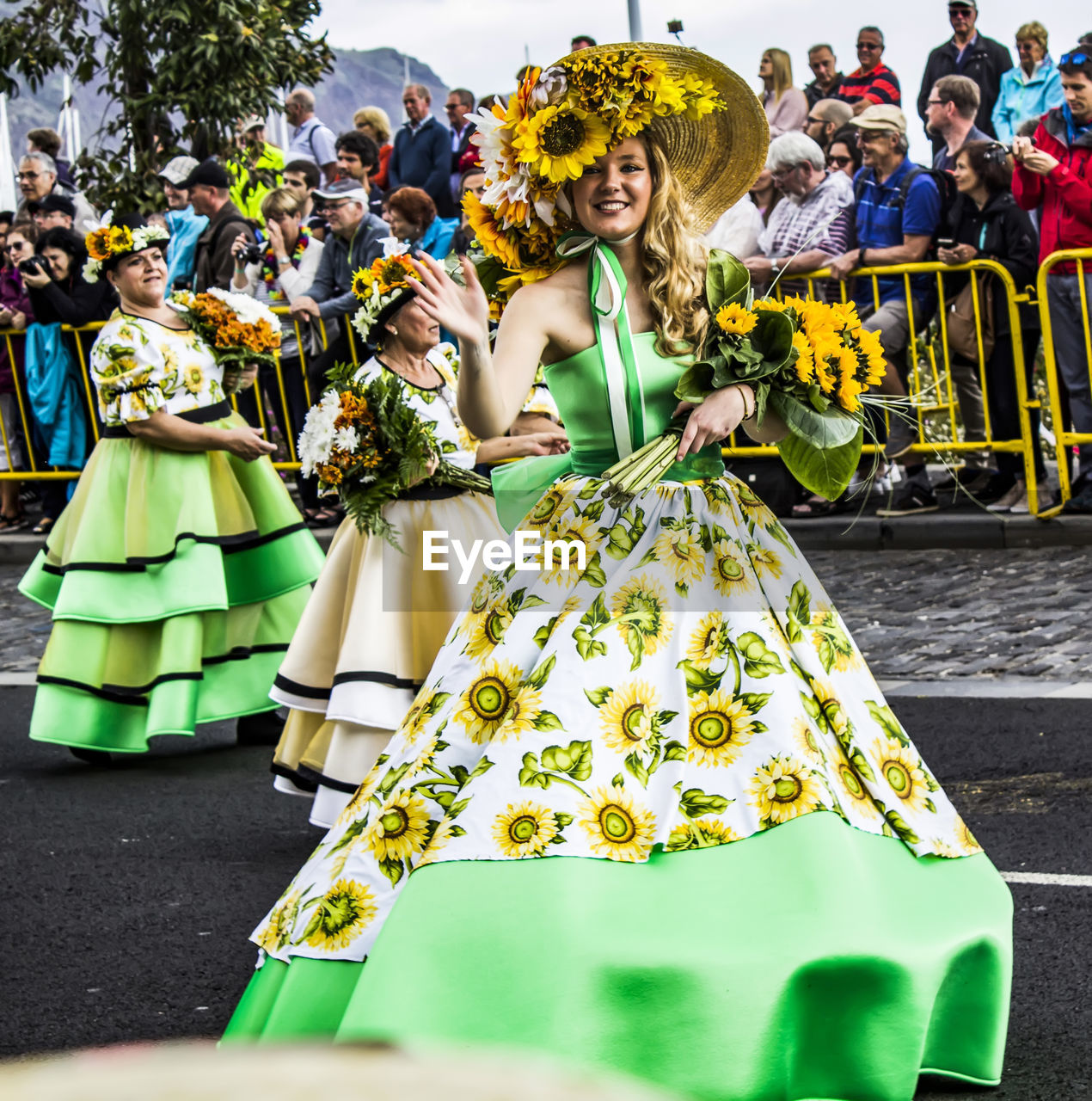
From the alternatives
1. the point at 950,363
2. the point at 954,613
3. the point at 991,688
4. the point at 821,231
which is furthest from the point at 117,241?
the point at 950,363

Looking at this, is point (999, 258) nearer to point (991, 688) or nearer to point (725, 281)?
point (991, 688)

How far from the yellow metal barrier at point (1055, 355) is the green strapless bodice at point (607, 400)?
6.37 metres

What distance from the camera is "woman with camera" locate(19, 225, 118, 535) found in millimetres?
11570

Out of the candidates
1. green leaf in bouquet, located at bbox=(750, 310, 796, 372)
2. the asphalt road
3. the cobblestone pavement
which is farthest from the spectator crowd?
green leaf in bouquet, located at bbox=(750, 310, 796, 372)

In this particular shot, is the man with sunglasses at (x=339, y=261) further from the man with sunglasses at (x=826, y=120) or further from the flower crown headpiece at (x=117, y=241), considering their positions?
the flower crown headpiece at (x=117, y=241)

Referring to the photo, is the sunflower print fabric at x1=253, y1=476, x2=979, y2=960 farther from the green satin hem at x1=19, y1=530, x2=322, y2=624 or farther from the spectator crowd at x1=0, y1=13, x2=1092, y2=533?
the spectator crowd at x1=0, y1=13, x2=1092, y2=533

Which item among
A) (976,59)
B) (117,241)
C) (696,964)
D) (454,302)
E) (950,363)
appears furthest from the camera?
(976,59)

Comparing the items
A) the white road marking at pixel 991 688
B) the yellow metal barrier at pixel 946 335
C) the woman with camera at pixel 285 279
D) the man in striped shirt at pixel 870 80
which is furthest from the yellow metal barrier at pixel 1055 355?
the woman with camera at pixel 285 279

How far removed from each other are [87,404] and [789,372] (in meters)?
9.64

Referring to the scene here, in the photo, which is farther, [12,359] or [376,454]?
[12,359]

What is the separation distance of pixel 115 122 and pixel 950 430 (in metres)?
7.14

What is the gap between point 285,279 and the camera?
11.2 m

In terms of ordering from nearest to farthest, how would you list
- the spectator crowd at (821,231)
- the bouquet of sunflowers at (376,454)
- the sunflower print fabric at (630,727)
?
the sunflower print fabric at (630,727), the bouquet of sunflowers at (376,454), the spectator crowd at (821,231)

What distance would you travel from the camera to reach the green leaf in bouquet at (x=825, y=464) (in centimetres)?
347
